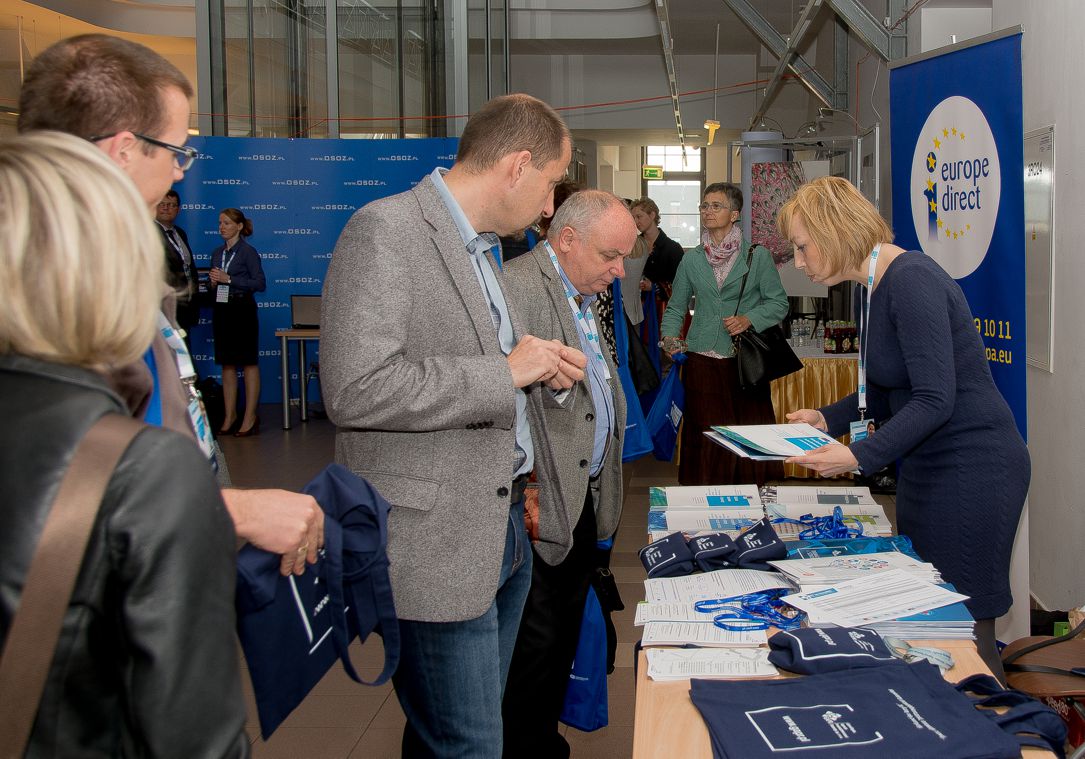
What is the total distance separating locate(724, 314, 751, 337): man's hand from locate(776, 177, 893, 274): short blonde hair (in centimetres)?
258

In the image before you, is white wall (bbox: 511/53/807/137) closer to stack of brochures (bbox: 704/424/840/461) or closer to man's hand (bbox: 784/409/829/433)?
man's hand (bbox: 784/409/829/433)

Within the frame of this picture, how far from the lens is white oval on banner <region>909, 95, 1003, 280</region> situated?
11.2 ft

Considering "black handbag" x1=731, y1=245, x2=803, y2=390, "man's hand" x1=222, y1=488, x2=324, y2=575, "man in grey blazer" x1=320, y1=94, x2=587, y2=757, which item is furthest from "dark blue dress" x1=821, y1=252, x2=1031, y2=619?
"black handbag" x1=731, y1=245, x2=803, y2=390

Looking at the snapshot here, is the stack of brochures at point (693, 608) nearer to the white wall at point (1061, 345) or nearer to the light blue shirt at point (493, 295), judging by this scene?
the light blue shirt at point (493, 295)

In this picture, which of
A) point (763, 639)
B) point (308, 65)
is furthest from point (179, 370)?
point (308, 65)

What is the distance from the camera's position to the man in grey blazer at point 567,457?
2.42m

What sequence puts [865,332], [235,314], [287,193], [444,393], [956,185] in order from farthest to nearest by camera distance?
[287,193], [235,314], [956,185], [865,332], [444,393]

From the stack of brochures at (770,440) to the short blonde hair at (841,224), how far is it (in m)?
0.43

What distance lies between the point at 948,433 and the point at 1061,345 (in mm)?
1912

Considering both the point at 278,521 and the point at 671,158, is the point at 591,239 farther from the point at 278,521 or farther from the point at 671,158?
the point at 671,158

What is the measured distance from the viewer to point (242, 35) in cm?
1077

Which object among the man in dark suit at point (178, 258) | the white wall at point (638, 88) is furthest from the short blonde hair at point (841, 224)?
the white wall at point (638, 88)

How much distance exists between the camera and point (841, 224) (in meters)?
2.41

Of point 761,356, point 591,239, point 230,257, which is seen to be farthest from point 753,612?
point 230,257
